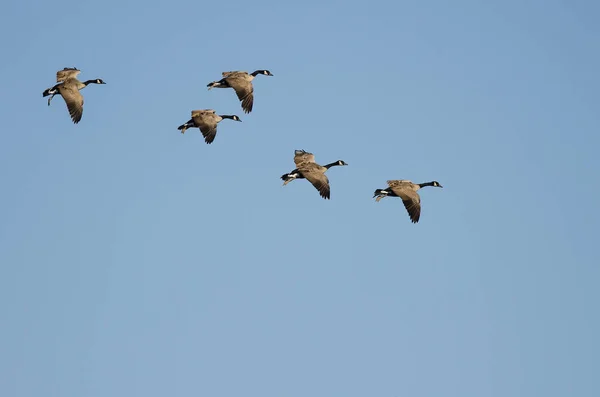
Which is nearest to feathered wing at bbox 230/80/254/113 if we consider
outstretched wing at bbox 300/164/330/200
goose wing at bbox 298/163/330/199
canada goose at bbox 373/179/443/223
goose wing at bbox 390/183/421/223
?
goose wing at bbox 298/163/330/199

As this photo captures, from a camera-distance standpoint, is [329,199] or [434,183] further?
[434,183]

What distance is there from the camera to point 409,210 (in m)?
96.9

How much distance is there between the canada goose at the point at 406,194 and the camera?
96.8 meters

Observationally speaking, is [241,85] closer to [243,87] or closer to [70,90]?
[243,87]

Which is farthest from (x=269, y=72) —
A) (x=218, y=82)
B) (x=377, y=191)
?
(x=377, y=191)

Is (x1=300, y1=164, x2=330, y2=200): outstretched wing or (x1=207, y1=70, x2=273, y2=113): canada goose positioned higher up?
(x1=207, y1=70, x2=273, y2=113): canada goose

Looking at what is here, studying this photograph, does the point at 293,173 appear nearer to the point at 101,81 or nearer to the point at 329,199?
the point at 329,199

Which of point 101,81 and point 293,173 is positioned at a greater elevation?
point 101,81

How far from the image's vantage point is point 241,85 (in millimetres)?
98000

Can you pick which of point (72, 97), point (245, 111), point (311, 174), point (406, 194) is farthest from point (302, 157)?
point (72, 97)

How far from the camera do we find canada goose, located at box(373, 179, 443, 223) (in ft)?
318

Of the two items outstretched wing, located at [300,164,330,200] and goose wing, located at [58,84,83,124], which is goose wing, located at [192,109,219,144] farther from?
goose wing, located at [58,84,83,124]

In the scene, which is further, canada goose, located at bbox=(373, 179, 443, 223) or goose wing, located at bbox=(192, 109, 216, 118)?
goose wing, located at bbox=(192, 109, 216, 118)

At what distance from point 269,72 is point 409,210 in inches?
590
